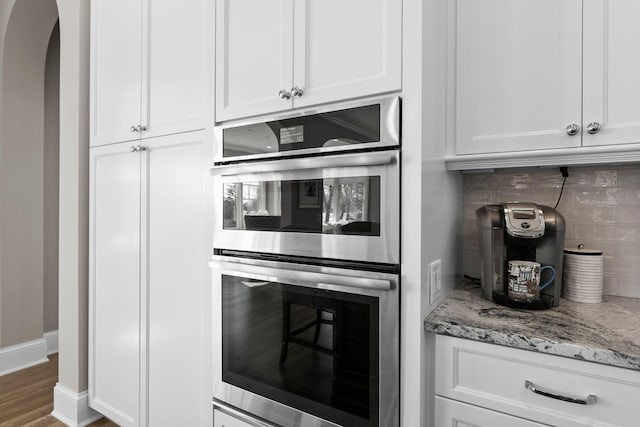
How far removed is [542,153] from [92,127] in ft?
7.44

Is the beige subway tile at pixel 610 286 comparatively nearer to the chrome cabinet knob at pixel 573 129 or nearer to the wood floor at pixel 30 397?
the chrome cabinet knob at pixel 573 129

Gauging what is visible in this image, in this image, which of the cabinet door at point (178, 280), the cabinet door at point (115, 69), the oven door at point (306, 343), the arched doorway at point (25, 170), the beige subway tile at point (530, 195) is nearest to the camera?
the oven door at point (306, 343)

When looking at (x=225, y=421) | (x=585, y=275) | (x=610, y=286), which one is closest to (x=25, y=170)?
(x=225, y=421)

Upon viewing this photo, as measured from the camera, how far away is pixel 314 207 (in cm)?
122

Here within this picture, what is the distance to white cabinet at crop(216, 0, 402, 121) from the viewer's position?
1.11 metres

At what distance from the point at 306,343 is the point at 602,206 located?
4.05 feet

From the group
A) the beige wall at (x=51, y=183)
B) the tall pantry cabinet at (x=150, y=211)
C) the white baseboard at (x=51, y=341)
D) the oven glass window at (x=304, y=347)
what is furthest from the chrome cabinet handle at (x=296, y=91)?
the white baseboard at (x=51, y=341)

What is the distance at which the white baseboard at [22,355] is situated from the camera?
2.69 m

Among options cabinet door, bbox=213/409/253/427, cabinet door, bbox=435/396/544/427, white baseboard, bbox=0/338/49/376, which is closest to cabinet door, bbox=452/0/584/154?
cabinet door, bbox=435/396/544/427

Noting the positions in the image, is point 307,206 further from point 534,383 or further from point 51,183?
point 51,183

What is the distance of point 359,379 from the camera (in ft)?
3.70

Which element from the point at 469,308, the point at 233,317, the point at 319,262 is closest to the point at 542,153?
the point at 469,308

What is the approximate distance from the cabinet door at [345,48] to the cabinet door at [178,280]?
0.59 m

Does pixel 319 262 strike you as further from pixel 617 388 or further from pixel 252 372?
pixel 617 388
